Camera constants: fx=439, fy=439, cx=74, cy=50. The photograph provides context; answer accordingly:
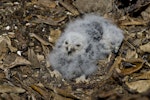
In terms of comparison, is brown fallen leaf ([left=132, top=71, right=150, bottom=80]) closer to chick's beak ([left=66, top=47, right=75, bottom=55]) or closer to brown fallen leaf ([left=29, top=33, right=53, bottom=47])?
chick's beak ([left=66, top=47, right=75, bottom=55])

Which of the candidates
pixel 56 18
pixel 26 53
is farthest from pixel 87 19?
pixel 26 53

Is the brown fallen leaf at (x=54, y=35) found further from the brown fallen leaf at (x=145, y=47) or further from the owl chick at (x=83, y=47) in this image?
the brown fallen leaf at (x=145, y=47)

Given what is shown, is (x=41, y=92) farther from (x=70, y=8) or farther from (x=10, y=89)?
(x=70, y=8)

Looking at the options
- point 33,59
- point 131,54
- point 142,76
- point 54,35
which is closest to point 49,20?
point 54,35

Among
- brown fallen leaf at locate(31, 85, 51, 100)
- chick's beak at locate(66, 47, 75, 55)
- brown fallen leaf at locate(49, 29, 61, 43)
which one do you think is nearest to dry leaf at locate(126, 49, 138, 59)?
chick's beak at locate(66, 47, 75, 55)

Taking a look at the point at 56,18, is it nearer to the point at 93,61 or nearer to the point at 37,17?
the point at 37,17

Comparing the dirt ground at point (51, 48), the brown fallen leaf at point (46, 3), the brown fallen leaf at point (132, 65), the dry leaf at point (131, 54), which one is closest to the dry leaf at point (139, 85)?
the dirt ground at point (51, 48)
